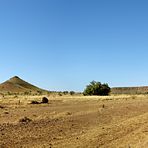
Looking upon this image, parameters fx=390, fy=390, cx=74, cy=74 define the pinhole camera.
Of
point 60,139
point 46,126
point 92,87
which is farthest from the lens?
point 92,87

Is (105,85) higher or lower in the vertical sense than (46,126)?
higher

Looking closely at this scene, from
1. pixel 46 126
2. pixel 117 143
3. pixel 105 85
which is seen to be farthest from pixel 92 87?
pixel 117 143

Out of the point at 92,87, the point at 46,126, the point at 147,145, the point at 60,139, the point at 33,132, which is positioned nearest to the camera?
the point at 147,145

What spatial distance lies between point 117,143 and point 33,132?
19.7 feet

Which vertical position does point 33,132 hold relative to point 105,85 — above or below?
below

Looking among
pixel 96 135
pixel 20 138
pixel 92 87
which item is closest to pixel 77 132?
pixel 96 135

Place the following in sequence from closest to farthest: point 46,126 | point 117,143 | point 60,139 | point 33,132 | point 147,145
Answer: point 147,145
point 117,143
point 60,139
point 33,132
point 46,126

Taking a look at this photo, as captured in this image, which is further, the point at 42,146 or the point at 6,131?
the point at 6,131

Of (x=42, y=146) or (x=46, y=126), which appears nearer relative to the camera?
(x=42, y=146)

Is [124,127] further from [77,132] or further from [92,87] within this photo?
[92,87]

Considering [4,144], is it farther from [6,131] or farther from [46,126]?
[46,126]

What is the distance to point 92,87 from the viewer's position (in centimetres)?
11494

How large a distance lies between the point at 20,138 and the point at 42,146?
8.81ft

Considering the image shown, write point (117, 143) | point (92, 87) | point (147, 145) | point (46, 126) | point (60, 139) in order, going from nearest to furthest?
point (147, 145) → point (117, 143) → point (60, 139) → point (46, 126) → point (92, 87)
